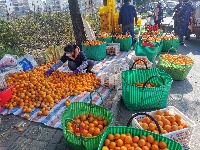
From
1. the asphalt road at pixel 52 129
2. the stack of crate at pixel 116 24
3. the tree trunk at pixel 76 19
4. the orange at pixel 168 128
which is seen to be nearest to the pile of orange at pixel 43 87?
the asphalt road at pixel 52 129

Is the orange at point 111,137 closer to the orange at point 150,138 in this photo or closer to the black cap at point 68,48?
the orange at point 150,138

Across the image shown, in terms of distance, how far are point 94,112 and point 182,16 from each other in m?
8.50

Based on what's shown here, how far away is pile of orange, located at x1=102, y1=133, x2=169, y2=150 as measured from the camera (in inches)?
107

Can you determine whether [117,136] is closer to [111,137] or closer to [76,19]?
[111,137]

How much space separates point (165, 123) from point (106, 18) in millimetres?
8281

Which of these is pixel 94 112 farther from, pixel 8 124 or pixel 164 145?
pixel 8 124

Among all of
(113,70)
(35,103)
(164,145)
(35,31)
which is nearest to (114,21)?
(35,31)

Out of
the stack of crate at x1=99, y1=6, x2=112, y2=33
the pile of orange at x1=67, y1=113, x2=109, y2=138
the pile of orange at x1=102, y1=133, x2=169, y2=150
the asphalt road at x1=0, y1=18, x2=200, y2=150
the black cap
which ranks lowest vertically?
the asphalt road at x1=0, y1=18, x2=200, y2=150

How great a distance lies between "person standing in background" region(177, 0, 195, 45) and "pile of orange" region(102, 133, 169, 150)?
8786mm

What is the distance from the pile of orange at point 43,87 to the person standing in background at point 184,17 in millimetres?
6502

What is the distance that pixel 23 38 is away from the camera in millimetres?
9008

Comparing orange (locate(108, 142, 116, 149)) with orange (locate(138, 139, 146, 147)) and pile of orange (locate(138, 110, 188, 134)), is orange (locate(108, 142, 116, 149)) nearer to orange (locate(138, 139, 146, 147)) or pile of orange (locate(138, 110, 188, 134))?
orange (locate(138, 139, 146, 147))

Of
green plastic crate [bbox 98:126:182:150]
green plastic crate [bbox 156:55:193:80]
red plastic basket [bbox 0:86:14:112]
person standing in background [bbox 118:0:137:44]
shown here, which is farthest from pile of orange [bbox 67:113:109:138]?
person standing in background [bbox 118:0:137:44]

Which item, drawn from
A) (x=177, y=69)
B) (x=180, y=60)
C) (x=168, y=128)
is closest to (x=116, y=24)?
(x=180, y=60)
